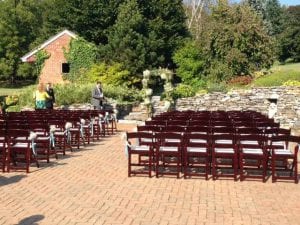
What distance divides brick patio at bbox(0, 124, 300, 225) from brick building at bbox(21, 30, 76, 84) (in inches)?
1118

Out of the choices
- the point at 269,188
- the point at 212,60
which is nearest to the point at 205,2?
the point at 212,60

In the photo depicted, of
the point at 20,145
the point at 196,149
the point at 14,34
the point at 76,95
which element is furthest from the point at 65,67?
the point at 196,149

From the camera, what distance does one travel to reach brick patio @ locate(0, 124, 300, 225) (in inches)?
273

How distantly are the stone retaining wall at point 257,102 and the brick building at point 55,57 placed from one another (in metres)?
15.7

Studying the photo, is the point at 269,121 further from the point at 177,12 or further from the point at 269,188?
the point at 177,12

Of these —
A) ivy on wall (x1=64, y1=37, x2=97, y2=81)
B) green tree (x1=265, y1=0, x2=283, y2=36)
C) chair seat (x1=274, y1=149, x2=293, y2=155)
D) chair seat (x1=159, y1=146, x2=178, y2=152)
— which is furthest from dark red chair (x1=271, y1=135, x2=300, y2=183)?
green tree (x1=265, y1=0, x2=283, y2=36)

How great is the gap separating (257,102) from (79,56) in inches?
702

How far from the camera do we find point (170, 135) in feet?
32.0

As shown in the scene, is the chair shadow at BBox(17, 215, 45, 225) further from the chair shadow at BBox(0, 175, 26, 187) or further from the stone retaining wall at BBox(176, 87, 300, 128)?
the stone retaining wall at BBox(176, 87, 300, 128)

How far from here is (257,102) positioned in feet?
78.8

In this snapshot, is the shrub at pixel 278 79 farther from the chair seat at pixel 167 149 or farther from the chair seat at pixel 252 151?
the chair seat at pixel 167 149

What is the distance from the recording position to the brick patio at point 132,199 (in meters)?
6.94

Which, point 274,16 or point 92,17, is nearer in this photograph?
point 92,17

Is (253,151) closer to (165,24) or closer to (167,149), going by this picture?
(167,149)
